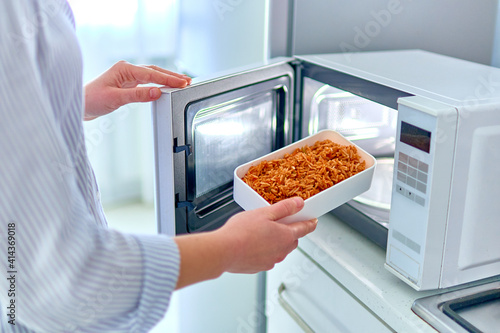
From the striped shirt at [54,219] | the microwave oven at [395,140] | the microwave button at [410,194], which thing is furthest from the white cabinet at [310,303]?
the striped shirt at [54,219]

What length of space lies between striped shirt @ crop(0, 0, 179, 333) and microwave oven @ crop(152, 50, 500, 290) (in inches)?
10.9

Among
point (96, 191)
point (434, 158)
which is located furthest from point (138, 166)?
point (434, 158)

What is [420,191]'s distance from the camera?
80 cm

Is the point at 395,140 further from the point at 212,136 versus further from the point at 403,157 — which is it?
the point at 212,136

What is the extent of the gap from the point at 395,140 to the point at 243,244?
0.40 meters

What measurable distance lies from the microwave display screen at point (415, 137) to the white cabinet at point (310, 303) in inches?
12.6

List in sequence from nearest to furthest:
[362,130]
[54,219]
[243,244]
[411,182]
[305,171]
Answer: [54,219] → [243,244] → [411,182] → [305,171] → [362,130]

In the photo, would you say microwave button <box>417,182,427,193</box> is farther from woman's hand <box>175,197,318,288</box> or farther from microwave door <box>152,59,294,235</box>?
microwave door <box>152,59,294,235</box>

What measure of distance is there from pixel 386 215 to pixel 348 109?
29cm

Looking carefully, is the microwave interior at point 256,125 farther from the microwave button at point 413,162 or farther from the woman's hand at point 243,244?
the woman's hand at point 243,244

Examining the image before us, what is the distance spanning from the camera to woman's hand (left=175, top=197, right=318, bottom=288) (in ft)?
2.18

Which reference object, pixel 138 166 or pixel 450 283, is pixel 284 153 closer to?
pixel 450 283

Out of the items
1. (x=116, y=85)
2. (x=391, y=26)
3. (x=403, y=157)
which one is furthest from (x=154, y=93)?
(x=391, y=26)

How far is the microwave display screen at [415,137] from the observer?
775mm
